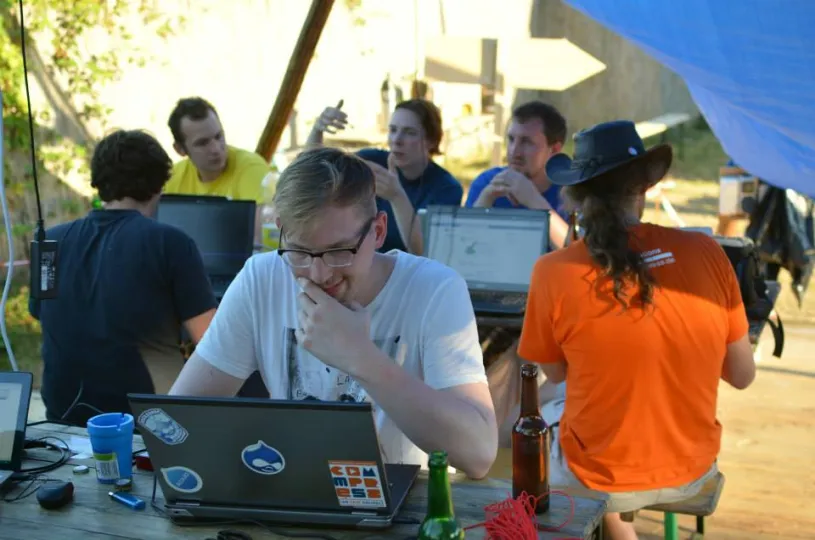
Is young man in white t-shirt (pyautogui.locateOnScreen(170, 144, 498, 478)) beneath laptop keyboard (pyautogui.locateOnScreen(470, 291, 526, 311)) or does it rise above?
above

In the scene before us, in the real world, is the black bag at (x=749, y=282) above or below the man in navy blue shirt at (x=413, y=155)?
below

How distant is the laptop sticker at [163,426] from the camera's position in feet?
5.13

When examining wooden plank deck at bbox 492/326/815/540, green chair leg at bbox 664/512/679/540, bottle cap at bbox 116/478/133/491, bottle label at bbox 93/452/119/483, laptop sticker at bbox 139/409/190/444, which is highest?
laptop sticker at bbox 139/409/190/444

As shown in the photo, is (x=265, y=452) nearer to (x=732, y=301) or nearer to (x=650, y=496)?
(x=650, y=496)

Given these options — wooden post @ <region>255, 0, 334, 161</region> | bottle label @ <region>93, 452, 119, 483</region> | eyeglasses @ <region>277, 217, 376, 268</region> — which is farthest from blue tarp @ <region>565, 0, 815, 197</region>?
wooden post @ <region>255, 0, 334, 161</region>

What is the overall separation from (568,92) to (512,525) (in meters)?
11.7

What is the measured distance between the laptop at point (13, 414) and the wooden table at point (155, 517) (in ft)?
0.34

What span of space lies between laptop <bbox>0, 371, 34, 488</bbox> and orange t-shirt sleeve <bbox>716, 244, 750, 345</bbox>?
168cm

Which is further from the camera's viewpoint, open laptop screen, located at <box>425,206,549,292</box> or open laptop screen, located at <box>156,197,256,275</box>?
open laptop screen, located at <box>156,197,256,275</box>

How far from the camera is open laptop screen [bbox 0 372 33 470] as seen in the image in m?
1.95

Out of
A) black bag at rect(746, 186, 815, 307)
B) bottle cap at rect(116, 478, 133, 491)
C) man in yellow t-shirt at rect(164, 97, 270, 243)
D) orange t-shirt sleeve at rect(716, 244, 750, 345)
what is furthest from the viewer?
black bag at rect(746, 186, 815, 307)

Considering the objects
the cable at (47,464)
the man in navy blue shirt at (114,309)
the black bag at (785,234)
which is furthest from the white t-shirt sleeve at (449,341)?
the black bag at (785,234)

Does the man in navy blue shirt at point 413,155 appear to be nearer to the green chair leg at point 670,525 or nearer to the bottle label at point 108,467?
the green chair leg at point 670,525

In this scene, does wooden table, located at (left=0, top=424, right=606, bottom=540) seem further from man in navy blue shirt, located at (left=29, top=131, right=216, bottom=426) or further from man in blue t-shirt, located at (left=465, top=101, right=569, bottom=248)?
man in blue t-shirt, located at (left=465, top=101, right=569, bottom=248)
